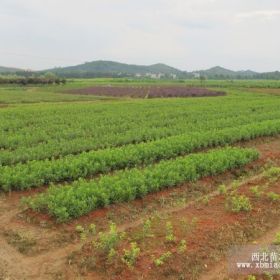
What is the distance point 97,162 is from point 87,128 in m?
7.69

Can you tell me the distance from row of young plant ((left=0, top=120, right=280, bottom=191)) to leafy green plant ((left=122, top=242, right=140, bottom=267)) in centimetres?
442

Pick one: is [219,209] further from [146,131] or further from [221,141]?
[146,131]

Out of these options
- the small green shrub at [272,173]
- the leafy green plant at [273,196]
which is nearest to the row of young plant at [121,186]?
the small green shrub at [272,173]

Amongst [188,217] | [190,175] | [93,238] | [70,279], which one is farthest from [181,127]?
[70,279]

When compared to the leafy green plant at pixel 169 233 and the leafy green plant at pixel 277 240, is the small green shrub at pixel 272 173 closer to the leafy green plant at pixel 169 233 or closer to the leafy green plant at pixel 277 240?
the leafy green plant at pixel 277 240

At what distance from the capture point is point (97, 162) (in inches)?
469

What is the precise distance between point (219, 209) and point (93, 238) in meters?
3.09

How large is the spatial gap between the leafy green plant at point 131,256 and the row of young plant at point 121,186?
1902 mm

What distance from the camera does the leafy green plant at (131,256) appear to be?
21.8ft

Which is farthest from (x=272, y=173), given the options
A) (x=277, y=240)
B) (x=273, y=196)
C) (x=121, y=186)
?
(x=121, y=186)

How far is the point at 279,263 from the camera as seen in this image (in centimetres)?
693

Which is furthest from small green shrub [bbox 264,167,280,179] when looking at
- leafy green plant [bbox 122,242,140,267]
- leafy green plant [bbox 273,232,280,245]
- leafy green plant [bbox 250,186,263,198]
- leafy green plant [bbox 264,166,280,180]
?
leafy green plant [bbox 122,242,140,267]

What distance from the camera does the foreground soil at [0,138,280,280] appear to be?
6715 millimetres

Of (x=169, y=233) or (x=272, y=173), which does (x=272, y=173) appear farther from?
(x=169, y=233)
